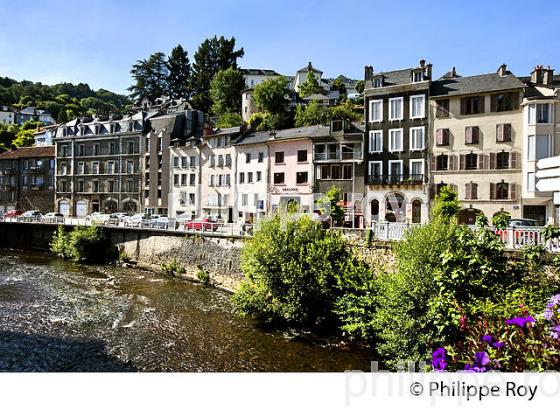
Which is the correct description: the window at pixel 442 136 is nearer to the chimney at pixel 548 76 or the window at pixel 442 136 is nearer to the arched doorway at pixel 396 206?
the arched doorway at pixel 396 206

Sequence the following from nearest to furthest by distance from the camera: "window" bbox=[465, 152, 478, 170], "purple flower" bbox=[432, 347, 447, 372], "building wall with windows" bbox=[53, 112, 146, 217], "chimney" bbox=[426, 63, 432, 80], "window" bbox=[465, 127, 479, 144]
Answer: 1. "purple flower" bbox=[432, 347, 447, 372]
2. "window" bbox=[465, 127, 479, 144]
3. "window" bbox=[465, 152, 478, 170]
4. "chimney" bbox=[426, 63, 432, 80]
5. "building wall with windows" bbox=[53, 112, 146, 217]

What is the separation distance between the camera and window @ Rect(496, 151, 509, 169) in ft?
67.3

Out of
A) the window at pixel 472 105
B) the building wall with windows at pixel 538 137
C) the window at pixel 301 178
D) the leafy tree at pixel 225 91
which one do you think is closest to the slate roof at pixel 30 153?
the leafy tree at pixel 225 91

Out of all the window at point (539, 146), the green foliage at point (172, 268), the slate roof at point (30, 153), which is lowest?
the green foliage at point (172, 268)

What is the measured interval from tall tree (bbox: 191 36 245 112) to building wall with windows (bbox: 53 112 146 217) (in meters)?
14.0

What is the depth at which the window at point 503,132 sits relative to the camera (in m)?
20.3

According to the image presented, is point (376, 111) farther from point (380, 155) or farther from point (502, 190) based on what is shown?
point (502, 190)

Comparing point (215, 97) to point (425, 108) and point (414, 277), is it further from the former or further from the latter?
point (414, 277)

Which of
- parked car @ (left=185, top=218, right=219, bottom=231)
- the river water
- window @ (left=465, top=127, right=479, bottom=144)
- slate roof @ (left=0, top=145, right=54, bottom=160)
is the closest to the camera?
the river water

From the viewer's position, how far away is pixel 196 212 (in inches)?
1268

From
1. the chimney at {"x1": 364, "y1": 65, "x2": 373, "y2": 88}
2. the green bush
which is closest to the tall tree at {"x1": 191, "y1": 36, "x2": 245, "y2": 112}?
the chimney at {"x1": 364, "y1": 65, "x2": 373, "y2": 88}

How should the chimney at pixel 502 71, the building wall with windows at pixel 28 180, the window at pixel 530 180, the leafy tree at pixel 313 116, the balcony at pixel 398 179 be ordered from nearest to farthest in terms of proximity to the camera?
the window at pixel 530 180 < the chimney at pixel 502 71 < the balcony at pixel 398 179 < the leafy tree at pixel 313 116 < the building wall with windows at pixel 28 180

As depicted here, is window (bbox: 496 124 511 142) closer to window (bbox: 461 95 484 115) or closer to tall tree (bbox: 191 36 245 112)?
window (bbox: 461 95 484 115)

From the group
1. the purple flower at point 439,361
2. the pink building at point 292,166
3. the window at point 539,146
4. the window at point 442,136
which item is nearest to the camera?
the purple flower at point 439,361
